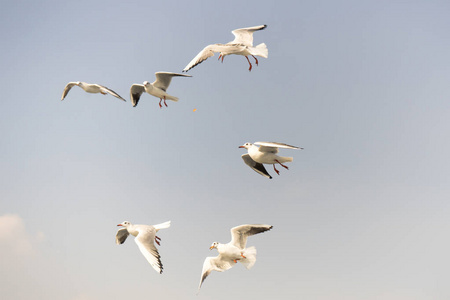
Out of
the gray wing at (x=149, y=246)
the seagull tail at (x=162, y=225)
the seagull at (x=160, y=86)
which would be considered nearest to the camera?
the gray wing at (x=149, y=246)

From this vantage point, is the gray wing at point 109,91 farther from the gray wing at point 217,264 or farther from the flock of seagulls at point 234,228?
the gray wing at point 217,264

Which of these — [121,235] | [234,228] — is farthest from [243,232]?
[121,235]

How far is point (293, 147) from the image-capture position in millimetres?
10742

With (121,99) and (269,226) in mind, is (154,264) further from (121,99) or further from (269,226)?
(121,99)

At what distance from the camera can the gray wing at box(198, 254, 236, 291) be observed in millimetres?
12445

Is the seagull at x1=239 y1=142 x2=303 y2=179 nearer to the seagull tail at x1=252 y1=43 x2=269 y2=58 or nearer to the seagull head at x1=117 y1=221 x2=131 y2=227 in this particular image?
the seagull tail at x1=252 y1=43 x2=269 y2=58

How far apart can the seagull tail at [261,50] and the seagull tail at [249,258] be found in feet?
15.2

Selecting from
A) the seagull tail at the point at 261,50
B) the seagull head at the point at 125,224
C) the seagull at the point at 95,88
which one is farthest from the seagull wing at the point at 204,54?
the seagull head at the point at 125,224

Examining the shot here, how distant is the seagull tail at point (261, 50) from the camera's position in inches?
504

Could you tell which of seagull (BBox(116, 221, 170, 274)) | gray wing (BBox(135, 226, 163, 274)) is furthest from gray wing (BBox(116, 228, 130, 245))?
gray wing (BBox(135, 226, 163, 274))

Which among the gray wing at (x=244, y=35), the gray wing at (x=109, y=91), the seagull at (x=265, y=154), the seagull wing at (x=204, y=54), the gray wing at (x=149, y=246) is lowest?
the gray wing at (x=149, y=246)

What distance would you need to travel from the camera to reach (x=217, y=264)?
1261 centimetres

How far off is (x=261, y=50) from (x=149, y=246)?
5.45m

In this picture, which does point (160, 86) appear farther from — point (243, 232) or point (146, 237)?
point (243, 232)
